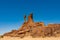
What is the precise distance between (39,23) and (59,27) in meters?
14.7

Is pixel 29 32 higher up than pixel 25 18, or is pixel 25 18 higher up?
pixel 25 18

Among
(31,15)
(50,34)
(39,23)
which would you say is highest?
(31,15)

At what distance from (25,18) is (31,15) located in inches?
144

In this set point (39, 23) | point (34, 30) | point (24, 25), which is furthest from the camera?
point (24, 25)

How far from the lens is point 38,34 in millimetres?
66438

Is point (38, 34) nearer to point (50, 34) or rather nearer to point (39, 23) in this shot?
point (50, 34)

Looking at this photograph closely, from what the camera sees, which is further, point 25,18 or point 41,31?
point 25,18

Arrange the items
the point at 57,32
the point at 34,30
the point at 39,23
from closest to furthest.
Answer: the point at 57,32, the point at 34,30, the point at 39,23

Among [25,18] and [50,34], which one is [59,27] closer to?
[50,34]

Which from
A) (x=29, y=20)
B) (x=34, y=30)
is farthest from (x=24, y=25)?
(x=34, y=30)

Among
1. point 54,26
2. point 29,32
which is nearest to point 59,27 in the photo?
point 54,26

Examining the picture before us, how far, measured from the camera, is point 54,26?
66562 mm

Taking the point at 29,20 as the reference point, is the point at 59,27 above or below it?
below

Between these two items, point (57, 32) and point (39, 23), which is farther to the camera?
point (39, 23)
